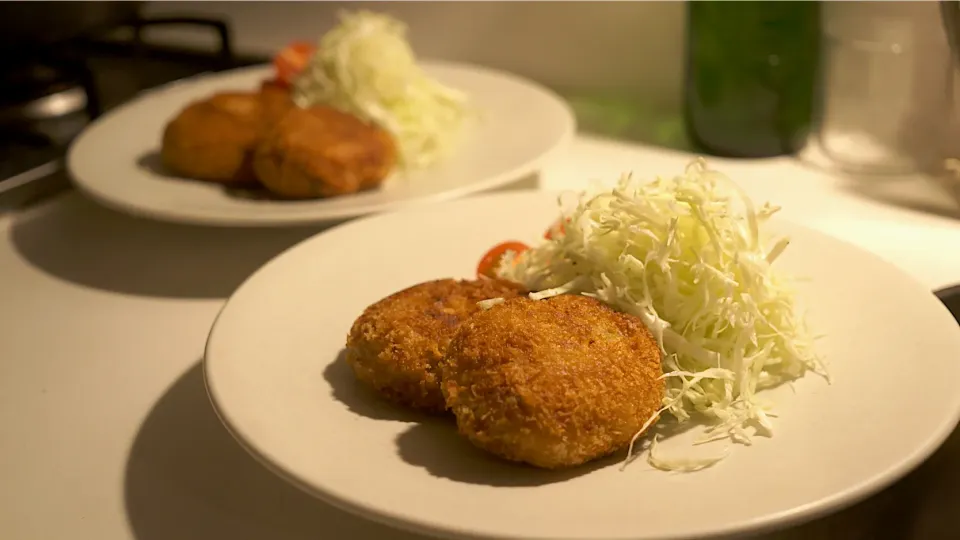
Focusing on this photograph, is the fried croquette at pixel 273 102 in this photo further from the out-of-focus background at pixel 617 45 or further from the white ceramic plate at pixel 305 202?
the out-of-focus background at pixel 617 45

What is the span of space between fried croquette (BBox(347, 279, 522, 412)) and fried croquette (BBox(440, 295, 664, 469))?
36 millimetres

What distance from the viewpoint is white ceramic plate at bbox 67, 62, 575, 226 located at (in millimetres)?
1512

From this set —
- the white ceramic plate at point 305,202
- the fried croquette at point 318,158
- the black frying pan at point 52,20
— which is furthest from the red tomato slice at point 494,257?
the black frying pan at point 52,20

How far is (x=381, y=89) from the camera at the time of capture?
6.06 ft

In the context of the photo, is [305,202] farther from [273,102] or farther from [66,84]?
[66,84]

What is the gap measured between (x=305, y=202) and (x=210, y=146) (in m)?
0.24

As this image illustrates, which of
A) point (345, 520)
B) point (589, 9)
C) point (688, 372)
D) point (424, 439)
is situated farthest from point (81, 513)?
point (589, 9)

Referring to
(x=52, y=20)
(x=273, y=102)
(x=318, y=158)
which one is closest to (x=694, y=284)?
(x=318, y=158)

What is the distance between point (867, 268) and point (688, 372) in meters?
0.33

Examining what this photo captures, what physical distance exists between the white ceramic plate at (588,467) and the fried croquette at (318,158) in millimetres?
320

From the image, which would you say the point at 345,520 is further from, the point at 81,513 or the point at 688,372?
the point at 688,372

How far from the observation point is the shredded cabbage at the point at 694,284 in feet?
3.34

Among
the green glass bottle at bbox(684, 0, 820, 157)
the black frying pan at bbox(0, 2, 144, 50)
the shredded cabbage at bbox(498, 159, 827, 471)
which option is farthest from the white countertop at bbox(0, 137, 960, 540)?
the black frying pan at bbox(0, 2, 144, 50)

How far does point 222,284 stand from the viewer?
1522 millimetres
